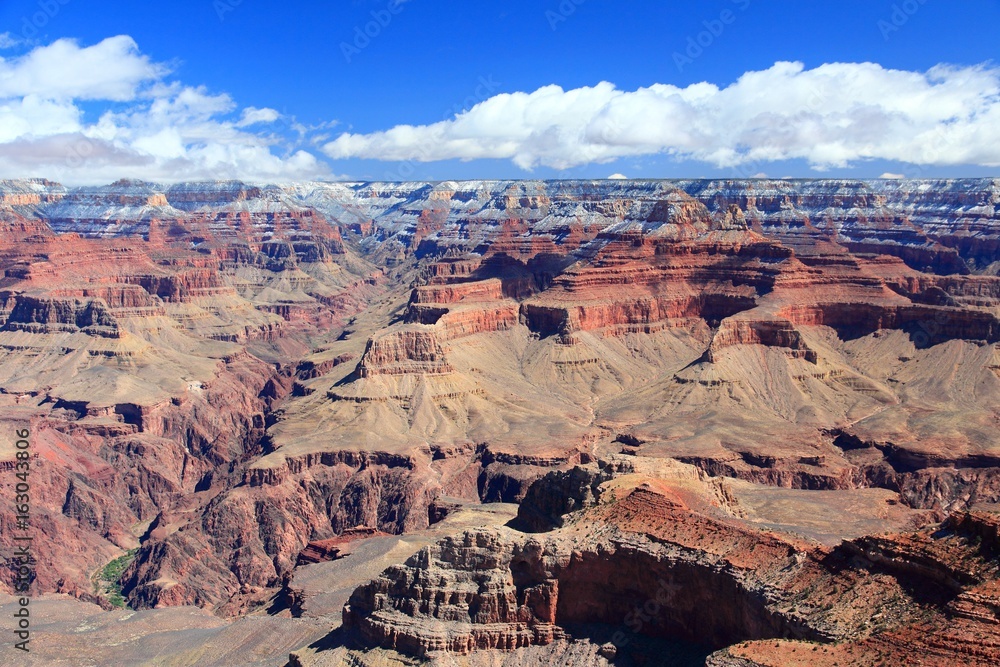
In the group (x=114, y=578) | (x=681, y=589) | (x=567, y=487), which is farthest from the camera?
→ (x=114, y=578)

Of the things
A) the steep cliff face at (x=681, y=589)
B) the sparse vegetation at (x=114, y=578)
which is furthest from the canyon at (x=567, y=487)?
the sparse vegetation at (x=114, y=578)

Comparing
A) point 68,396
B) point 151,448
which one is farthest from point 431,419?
point 68,396

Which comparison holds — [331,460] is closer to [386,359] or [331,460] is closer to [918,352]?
[386,359]

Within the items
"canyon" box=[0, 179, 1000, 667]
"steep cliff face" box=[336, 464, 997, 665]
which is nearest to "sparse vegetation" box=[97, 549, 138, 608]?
"canyon" box=[0, 179, 1000, 667]

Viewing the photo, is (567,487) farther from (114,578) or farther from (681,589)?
(114,578)

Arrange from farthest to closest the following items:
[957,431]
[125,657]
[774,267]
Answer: [774,267]
[957,431]
[125,657]

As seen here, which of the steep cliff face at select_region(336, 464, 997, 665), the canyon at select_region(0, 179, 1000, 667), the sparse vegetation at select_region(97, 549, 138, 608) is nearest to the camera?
the steep cliff face at select_region(336, 464, 997, 665)

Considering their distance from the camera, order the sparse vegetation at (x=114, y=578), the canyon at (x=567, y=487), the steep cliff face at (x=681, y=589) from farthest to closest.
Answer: the sparse vegetation at (x=114, y=578) < the canyon at (x=567, y=487) < the steep cliff face at (x=681, y=589)

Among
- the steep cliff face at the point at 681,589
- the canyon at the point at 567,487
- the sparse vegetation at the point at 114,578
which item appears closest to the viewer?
the steep cliff face at the point at 681,589

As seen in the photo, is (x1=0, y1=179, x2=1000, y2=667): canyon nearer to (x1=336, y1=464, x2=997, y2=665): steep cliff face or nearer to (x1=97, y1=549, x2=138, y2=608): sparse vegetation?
(x1=336, y1=464, x2=997, y2=665): steep cliff face

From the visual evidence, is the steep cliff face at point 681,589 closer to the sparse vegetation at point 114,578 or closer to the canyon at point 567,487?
the canyon at point 567,487

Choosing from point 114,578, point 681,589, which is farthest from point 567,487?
point 114,578
